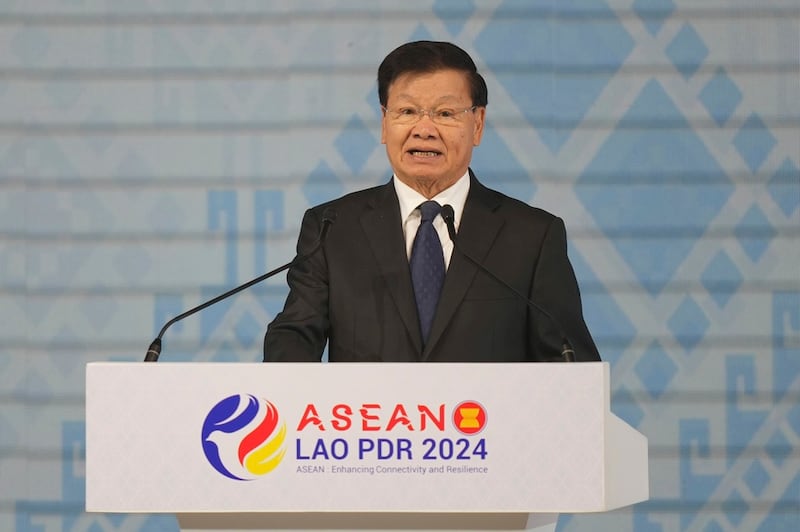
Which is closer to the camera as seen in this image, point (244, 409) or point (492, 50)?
point (244, 409)

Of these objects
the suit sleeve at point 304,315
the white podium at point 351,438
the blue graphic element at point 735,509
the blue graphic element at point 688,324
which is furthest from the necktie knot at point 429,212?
the blue graphic element at point 735,509

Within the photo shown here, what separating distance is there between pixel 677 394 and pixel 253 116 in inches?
64.1

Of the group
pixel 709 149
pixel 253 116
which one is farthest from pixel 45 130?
pixel 709 149

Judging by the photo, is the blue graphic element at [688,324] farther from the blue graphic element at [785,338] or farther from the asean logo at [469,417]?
the asean logo at [469,417]

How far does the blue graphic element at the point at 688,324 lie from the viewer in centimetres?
376

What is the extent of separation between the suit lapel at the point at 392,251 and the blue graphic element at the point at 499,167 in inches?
53.8

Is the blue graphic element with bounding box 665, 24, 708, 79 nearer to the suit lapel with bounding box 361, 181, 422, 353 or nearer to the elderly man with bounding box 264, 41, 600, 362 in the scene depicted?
the elderly man with bounding box 264, 41, 600, 362

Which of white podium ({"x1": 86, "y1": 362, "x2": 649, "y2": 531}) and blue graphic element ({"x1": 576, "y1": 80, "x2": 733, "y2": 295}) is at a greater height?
blue graphic element ({"x1": 576, "y1": 80, "x2": 733, "y2": 295})

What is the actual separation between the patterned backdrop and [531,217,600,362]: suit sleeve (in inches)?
55.2

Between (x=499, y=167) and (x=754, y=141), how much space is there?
83 centimetres

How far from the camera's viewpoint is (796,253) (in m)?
3.79

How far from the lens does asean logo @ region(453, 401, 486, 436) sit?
1.70 metres

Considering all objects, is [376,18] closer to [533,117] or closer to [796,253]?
[533,117]

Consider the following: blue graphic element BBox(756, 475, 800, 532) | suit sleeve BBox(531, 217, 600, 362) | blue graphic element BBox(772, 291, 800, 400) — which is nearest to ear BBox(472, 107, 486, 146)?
suit sleeve BBox(531, 217, 600, 362)
